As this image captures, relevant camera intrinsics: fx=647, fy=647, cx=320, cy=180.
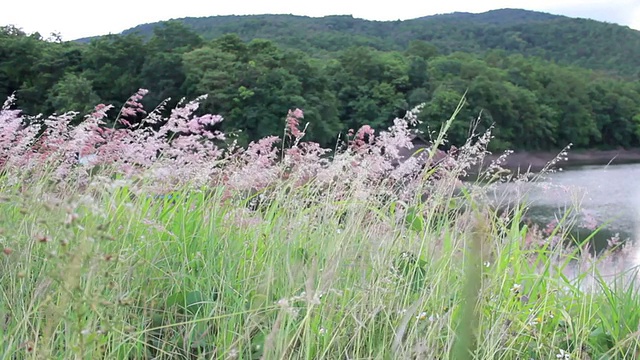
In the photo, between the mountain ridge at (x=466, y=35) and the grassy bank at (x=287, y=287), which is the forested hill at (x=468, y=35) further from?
the grassy bank at (x=287, y=287)

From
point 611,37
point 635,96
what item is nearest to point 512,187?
point 635,96

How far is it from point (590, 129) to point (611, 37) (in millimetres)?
49339

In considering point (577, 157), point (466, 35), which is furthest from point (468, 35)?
point (577, 157)

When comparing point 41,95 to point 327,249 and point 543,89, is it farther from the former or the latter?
point 543,89

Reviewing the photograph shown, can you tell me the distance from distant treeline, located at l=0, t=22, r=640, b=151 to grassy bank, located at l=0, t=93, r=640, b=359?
2966 cm

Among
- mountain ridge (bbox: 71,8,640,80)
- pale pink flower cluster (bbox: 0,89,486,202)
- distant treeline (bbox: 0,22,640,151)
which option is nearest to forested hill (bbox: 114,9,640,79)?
mountain ridge (bbox: 71,8,640,80)

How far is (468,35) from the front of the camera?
9956 cm

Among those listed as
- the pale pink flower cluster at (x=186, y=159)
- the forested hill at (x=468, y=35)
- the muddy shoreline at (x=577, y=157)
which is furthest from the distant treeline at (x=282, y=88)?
the pale pink flower cluster at (x=186, y=159)

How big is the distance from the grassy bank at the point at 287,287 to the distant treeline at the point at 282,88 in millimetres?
29658

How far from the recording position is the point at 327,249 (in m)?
2.14

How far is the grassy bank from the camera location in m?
1.64

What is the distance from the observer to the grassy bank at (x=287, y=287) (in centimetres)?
164

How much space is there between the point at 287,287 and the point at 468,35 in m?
103

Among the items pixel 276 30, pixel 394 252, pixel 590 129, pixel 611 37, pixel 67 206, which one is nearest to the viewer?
pixel 67 206
